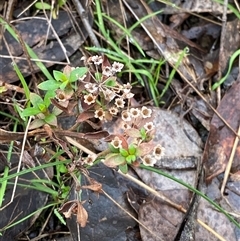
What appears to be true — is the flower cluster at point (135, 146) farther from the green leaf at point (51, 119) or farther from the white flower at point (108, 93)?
the green leaf at point (51, 119)

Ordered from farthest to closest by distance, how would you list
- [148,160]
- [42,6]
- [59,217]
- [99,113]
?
[42,6] → [59,217] → [99,113] → [148,160]

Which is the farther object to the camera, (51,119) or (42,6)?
(42,6)

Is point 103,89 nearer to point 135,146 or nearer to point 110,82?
point 110,82

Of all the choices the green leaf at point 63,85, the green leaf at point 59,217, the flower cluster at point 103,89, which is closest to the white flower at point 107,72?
the flower cluster at point 103,89

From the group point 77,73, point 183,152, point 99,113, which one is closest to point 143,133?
point 99,113

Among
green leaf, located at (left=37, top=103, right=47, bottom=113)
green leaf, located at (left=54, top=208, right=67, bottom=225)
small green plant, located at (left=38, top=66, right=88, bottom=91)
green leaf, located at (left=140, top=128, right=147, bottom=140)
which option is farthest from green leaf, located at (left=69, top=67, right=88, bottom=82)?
green leaf, located at (left=54, top=208, right=67, bottom=225)

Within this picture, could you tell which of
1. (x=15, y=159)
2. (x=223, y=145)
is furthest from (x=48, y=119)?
(x=223, y=145)

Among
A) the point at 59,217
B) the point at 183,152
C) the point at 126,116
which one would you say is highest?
the point at 126,116

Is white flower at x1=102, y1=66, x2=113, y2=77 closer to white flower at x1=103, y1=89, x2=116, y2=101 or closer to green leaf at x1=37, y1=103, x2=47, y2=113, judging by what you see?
white flower at x1=103, y1=89, x2=116, y2=101

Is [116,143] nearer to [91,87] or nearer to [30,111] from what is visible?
[91,87]

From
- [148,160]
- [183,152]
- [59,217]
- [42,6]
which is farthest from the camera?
[42,6]

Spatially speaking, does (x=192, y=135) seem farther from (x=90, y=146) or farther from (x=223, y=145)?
(x=90, y=146)

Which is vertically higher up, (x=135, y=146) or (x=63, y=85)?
(x=63, y=85)

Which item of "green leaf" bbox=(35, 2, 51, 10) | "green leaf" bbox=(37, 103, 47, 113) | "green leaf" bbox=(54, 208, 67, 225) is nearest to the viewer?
"green leaf" bbox=(37, 103, 47, 113)
